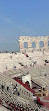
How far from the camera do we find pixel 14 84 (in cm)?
2330

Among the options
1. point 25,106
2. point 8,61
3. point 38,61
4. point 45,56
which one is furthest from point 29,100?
point 45,56

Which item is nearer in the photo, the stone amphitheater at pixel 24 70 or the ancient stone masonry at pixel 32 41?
the stone amphitheater at pixel 24 70

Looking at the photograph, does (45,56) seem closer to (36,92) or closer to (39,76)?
(39,76)

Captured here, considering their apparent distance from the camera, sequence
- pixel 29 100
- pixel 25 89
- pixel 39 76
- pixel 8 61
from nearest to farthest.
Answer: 1. pixel 29 100
2. pixel 25 89
3. pixel 39 76
4. pixel 8 61

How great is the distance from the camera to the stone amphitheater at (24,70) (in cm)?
1957

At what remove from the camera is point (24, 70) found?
31.9 m

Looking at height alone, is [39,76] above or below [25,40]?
below

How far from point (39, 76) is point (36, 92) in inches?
261

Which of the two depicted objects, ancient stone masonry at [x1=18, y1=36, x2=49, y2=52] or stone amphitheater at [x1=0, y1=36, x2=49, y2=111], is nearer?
stone amphitheater at [x1=0, y1=36, x2=49, y2=111]

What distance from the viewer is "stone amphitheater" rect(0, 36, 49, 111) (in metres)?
19.6

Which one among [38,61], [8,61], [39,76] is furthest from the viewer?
[38,61]

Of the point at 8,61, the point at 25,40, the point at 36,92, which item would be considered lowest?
the point at 36,92

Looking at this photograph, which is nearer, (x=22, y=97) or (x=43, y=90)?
(x=22, y=97)

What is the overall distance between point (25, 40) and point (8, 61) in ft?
43.2
